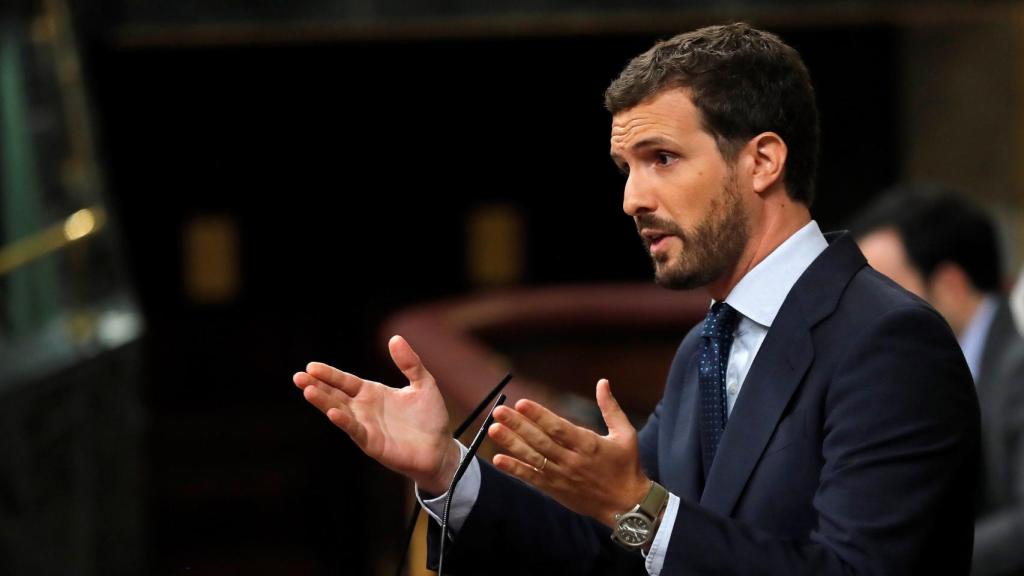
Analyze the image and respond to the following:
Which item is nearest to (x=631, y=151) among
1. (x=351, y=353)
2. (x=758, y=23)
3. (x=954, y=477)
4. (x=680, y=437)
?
(x=680, y=437)

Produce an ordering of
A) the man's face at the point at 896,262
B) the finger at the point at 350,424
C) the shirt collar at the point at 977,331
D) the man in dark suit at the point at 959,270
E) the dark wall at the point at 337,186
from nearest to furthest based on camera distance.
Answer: the finger at the point at 350,424
the man in dark suit at the point at 959,270
the shirt collar at the point at 977,331
the man's face at the point at 896,262
the dark wall at the point at 337,186

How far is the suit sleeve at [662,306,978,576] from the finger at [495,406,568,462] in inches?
6.6

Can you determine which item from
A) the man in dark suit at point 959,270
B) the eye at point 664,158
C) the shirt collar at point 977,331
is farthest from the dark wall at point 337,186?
the eye at point 664,158

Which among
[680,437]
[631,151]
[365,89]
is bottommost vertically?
[365,89]

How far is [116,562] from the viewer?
6.84m

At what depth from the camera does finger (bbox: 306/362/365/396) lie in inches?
77.4

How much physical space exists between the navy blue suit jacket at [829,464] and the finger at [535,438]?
0.17 metres

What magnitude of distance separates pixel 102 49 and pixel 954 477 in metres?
8.43

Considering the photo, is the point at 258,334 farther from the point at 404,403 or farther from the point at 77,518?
the point at 404,403

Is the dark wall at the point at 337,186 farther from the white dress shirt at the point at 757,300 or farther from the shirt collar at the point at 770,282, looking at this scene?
the shirt collar at the point at 770,282

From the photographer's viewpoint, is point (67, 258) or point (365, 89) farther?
point (365, 89)

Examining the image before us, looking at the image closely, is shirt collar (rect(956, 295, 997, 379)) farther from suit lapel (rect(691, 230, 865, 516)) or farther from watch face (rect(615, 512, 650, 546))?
watch face (rect(615, 512, 650, 546))

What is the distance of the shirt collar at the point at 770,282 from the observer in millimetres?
2027

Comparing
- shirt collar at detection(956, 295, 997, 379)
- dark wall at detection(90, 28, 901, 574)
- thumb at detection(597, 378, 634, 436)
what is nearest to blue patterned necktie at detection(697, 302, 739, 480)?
thumb at detection(597, 378, 634, 436)
